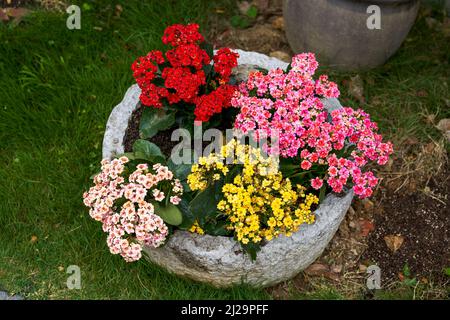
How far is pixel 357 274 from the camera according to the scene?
3.12 metres

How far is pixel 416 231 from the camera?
3207 millimetres

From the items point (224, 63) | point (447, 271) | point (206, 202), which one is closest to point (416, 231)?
point (447, 271)

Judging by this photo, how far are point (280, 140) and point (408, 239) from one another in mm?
1188

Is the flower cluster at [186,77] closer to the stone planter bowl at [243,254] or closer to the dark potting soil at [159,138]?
the dark potting soil at [159,138]

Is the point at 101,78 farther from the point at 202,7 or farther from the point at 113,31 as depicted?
the point at 202,7

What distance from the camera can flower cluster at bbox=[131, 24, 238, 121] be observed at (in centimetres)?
264

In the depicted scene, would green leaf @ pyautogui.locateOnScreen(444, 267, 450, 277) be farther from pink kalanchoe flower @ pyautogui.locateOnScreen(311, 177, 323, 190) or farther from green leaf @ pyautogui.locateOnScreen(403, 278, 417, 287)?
pink kalanchoe flower @ pyautogui.locateOnScreen(311, 177, 323, 190)

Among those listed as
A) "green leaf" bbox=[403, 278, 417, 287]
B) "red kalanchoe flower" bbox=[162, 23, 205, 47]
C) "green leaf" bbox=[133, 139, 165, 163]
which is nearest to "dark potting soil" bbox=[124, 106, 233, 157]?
"green leaf" bbox=[133, 139, 165, 163]

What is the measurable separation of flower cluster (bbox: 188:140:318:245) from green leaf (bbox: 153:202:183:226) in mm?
138

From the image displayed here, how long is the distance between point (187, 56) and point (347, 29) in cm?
116

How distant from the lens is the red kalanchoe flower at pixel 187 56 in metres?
2.69

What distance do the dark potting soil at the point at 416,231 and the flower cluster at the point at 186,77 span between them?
1242 mm

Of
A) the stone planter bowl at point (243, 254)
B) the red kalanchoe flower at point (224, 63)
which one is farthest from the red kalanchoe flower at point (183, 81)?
the stone planter bowl at point (243, 254)

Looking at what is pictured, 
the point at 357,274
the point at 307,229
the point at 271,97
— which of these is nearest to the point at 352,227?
the point at 357,274
